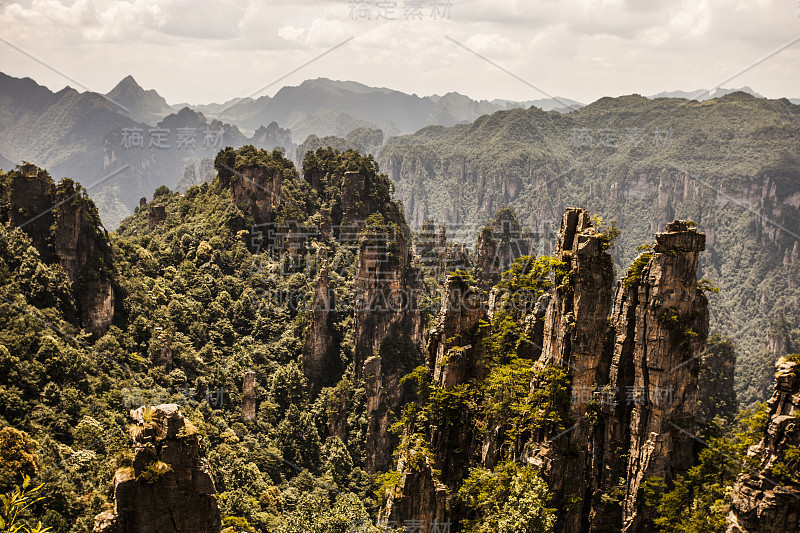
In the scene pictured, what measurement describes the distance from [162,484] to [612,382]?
44.1 feet

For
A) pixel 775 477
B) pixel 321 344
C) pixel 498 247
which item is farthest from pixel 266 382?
pixel 775 477

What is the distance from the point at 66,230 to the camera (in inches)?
1494

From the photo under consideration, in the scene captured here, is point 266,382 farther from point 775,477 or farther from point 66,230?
point 775,477

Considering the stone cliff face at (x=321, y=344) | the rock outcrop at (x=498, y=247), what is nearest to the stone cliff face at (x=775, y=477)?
the stone cliff face at (x=321, y=344)

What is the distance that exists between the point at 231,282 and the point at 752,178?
371 ft

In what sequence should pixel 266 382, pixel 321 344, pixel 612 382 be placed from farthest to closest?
pixel 321 344
pixel 266 382
pixel 612 382

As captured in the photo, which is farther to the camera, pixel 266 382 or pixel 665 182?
pixel 665 182

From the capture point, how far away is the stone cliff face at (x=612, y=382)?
730 inches

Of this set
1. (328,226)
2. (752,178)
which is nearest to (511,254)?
(328,226)

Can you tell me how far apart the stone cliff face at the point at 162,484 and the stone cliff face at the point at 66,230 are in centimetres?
2789

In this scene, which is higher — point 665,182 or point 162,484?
point 665,182

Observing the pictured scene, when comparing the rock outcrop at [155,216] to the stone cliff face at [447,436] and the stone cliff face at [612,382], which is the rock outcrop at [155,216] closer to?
the stone cliff face at [447,436]

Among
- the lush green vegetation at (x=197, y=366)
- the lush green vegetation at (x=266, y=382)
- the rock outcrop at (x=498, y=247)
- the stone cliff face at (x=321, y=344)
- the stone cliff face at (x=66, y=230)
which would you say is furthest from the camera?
the rock outcrop at (x=498, y=247)

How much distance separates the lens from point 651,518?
1822 cm
